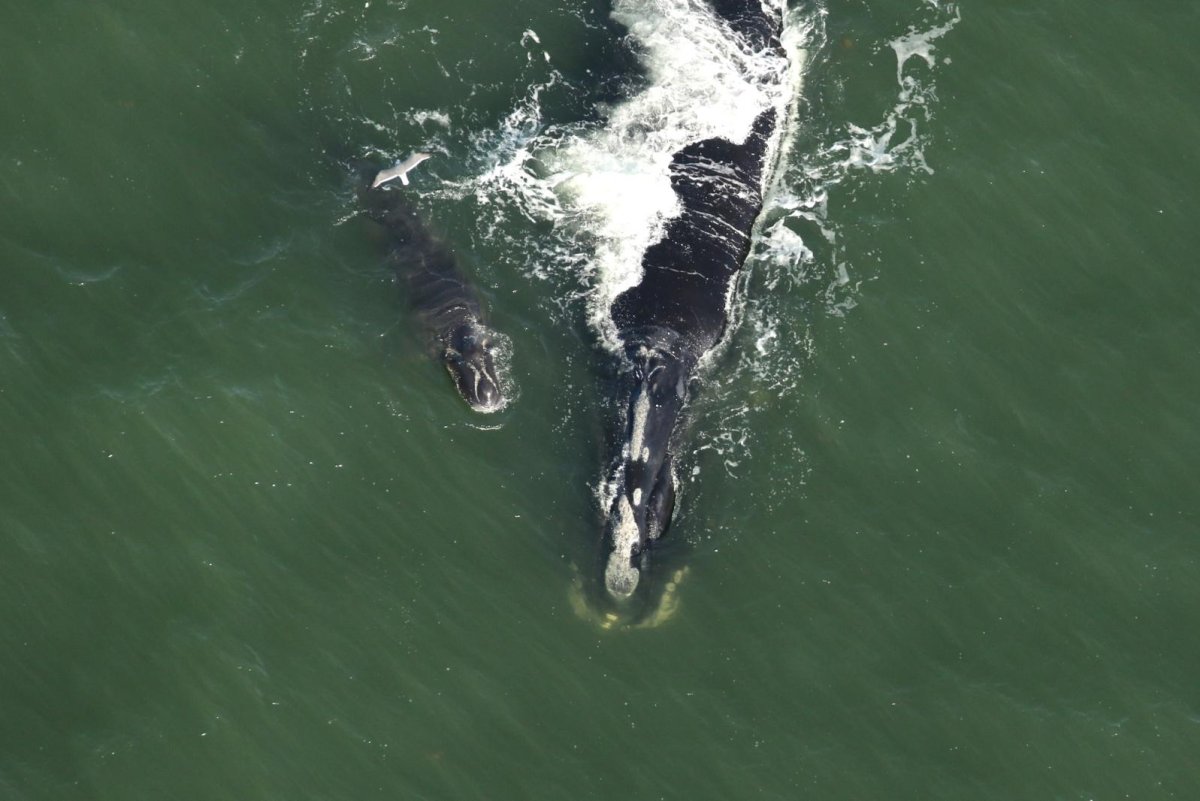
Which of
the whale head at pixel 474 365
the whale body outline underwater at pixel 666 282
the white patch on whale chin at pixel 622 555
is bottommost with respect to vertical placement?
the white patch on whale chin at pixel 622 555

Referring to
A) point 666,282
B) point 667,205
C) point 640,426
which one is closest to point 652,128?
point 667,205

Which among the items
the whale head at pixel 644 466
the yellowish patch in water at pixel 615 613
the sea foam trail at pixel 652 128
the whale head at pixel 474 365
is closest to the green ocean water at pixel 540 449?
the yellowish patch in water at pixel 615 613

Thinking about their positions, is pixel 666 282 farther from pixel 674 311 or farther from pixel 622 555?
pixel 622 555

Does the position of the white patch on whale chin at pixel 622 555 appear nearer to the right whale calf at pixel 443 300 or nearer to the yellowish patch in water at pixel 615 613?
the yellowish patch in water at pixel 615 613

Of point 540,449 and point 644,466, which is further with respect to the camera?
point 540,449

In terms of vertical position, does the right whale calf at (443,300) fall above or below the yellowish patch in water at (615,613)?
above

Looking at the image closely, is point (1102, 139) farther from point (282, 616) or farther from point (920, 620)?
point (282, 616)
